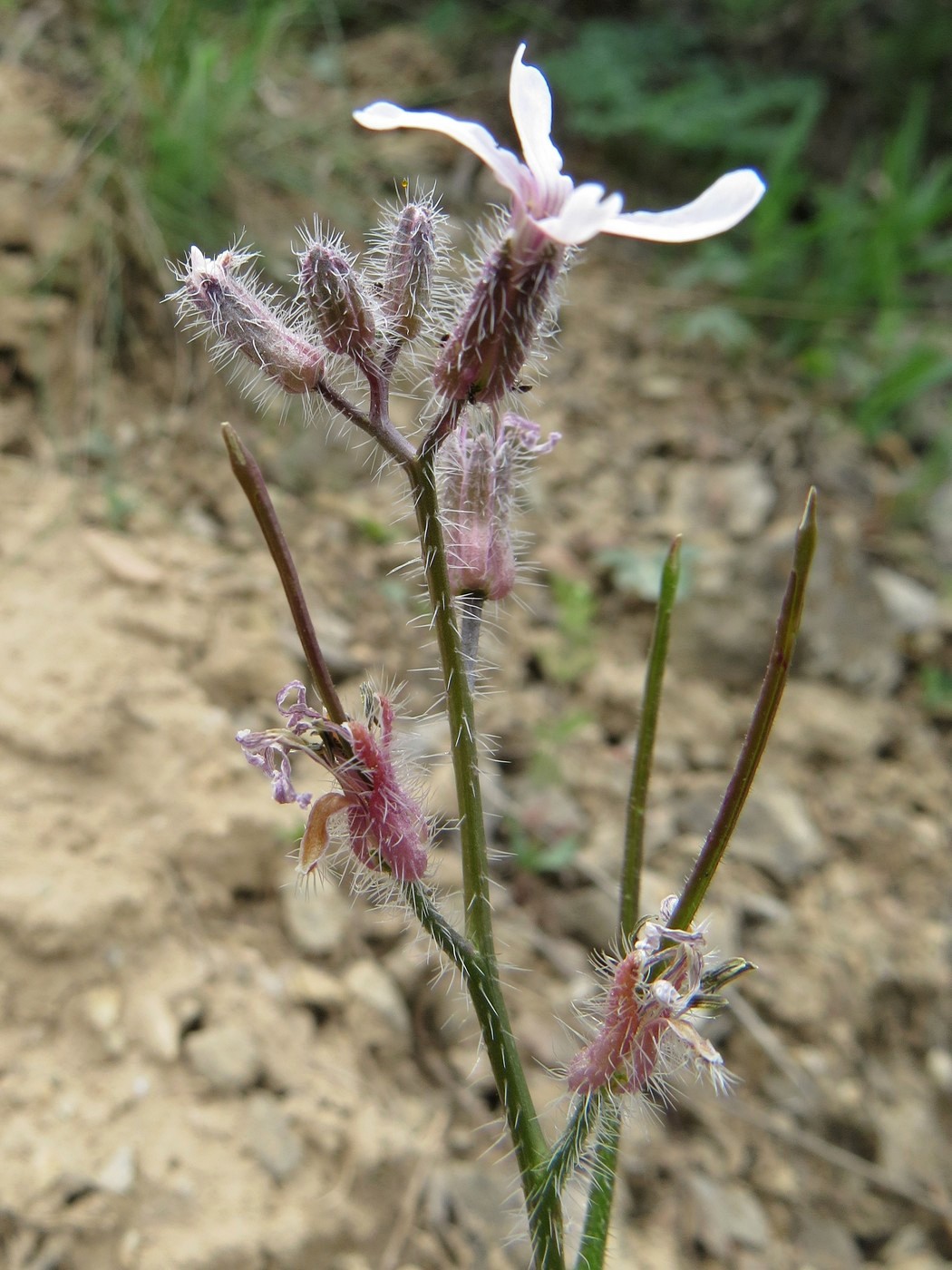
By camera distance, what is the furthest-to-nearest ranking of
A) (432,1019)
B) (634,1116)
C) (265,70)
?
(265,70) < (432,1019) < (634,1116)

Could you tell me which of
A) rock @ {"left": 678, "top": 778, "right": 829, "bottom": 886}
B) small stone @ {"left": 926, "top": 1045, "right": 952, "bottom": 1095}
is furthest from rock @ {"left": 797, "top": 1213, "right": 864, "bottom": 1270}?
rock @ {"left": 678, "top": 778, "right": 829, "bottom": 886}

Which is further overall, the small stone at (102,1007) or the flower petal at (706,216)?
the small stone at (102,1007)

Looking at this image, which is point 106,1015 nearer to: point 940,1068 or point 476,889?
point 476,889

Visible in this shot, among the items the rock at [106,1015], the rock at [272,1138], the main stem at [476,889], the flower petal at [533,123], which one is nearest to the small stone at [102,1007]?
the rock at [106,1015]

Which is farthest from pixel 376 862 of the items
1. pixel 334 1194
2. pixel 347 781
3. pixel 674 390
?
pixel 674 390

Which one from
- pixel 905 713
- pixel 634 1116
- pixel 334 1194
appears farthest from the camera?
pixel 905 713

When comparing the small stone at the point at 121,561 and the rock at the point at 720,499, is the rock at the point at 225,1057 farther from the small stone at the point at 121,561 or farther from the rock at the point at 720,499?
the rock at the point at 720,499

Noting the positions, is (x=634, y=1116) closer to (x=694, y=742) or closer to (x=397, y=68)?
(x=694, y=742)
